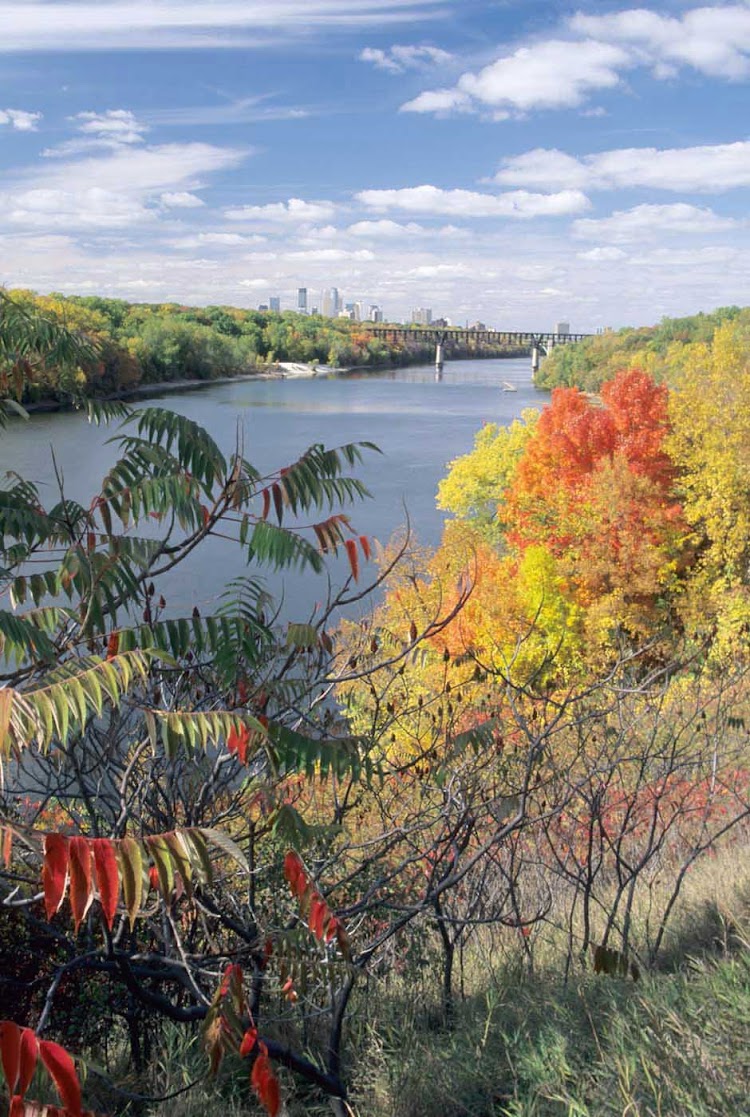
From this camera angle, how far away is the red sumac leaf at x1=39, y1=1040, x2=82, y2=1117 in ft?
6.50

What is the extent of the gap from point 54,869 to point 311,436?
46410 millimetres

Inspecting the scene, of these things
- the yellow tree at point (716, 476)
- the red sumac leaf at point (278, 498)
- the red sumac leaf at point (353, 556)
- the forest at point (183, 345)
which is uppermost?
the forest at point (183, 345)

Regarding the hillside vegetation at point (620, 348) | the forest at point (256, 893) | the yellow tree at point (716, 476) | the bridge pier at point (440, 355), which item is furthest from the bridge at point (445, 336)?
the forest at point (256, 893)

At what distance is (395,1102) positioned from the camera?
3.50m

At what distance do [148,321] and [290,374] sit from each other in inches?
1465

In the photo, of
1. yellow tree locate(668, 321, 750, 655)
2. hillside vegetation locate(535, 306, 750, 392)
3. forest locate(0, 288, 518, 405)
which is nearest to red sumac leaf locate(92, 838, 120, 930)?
forest locate(0, 288, 518, 405)

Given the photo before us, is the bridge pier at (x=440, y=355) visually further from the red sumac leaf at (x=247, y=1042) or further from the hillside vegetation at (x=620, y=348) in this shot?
the red sumac leaf at (x=247, y=1042)

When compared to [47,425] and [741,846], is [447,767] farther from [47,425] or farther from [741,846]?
[47,425]

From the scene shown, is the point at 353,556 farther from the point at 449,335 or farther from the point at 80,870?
the point at 449,335

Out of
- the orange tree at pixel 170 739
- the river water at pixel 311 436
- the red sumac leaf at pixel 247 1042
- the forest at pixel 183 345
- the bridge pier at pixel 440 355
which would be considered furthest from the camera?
the bridge pier at pixel 440 355

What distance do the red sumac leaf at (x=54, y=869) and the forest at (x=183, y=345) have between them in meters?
2.60

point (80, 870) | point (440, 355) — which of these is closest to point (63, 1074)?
point (80, 870)

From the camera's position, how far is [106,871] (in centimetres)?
210

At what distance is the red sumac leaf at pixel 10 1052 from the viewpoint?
6.46ft
